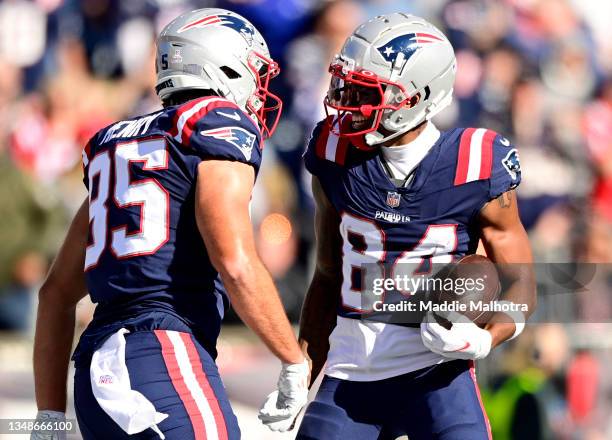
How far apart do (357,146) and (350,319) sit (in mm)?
569

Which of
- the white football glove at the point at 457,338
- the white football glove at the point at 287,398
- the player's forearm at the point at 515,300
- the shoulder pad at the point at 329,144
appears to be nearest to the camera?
the white football glove at the point at 287,398

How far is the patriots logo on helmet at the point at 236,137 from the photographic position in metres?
3.66

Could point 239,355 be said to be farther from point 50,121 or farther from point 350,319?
point 350,319

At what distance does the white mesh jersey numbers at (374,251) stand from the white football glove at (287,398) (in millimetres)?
448

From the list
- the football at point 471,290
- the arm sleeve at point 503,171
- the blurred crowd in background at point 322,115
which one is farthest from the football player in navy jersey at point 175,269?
the blurred crowd in background at point 322,115

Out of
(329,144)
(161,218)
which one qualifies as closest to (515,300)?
(329,144)

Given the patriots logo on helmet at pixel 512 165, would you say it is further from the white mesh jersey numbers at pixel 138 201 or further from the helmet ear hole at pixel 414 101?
the white mesh jersey numbers at pixel 138 201

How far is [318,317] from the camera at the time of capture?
14.0 feet

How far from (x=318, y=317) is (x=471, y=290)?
622mm

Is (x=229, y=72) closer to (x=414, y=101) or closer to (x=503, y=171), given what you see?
(x=414, y=101)

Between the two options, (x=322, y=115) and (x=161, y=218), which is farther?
(x=322, y=115)

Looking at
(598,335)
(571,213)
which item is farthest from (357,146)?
(571,213)

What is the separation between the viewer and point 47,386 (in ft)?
13.3

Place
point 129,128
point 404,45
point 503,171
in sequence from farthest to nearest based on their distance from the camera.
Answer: point 404,45 < point 503,171 < point 129,128
